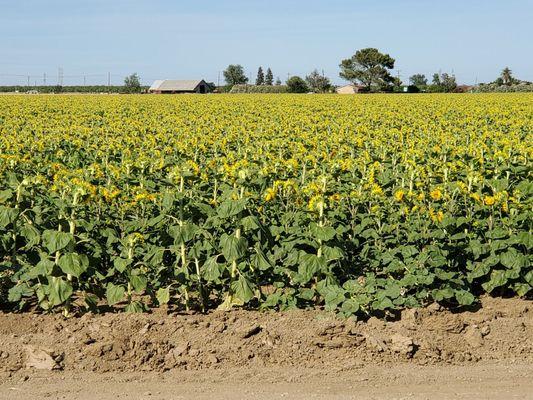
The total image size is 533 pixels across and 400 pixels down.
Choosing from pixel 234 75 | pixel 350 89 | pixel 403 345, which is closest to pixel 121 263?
pixel 403 345

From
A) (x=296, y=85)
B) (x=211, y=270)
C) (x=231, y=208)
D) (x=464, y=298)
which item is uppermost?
(x=296, y=85)

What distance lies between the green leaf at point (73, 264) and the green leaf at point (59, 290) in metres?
0.17

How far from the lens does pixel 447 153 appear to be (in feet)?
42.2

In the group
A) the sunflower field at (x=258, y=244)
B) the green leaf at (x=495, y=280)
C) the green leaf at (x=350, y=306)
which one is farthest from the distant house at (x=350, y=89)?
the green leaf at (x=350, y=306)

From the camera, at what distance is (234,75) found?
155000 millimetres

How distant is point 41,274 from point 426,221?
3.65 meters

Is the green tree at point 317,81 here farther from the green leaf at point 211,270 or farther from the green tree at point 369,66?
the green leaf at point 211,270

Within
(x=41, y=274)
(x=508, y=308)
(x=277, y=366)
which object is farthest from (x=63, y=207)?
(x=508, y=308)

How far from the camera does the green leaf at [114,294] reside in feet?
20.5

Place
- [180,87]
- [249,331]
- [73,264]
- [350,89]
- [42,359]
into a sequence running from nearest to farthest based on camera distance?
[42,359] < [249,331] < [73,264] < [180,87] < [350,89]

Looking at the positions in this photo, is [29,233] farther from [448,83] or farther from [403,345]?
[448,83]

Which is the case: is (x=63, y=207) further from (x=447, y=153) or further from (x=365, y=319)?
(x=447, y=153)

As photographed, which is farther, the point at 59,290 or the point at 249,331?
the point at 59,290

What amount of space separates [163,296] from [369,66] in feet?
444
